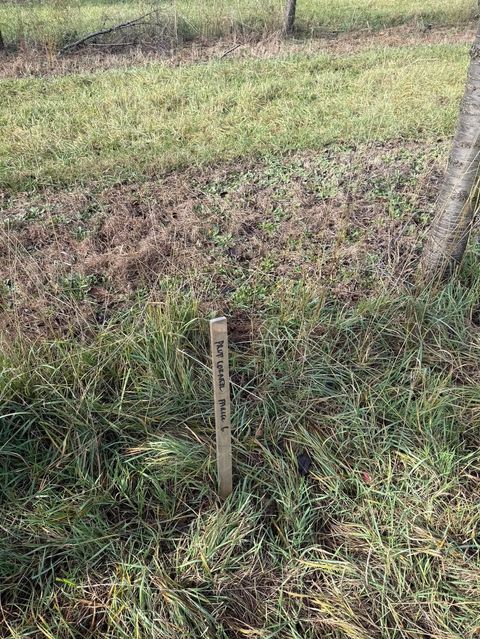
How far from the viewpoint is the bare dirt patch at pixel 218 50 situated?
23.9 feet

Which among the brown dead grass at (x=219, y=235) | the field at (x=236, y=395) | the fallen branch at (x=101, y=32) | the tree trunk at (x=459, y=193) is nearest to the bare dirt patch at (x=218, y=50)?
the fallen branch at (x=101, y=32)

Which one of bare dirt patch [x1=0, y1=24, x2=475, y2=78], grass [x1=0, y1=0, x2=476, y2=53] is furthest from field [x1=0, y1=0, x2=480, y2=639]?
grass [x1=0, y1=0, x2=476, y2=53]

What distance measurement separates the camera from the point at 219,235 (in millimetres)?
3678

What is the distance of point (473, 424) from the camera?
2.37 metres

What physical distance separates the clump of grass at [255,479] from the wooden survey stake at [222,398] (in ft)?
0.49

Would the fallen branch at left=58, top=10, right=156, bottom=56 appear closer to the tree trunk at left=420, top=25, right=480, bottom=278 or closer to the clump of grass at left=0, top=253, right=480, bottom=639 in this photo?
the clump of grass at left=0, top=253, right=480, bottom=639

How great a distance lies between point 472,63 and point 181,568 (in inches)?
108

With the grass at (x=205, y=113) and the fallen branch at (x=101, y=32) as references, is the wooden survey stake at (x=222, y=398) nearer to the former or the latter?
the grass at (x=205, y=113)

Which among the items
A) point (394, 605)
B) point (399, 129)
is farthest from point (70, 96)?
point (394, 605)

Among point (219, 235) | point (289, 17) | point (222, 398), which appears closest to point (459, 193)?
point (219, 235)

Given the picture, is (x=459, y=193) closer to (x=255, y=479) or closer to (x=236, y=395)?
(x=236, y=395)

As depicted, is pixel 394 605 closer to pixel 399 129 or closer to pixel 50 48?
pixel 399 129

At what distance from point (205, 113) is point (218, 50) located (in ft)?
10.9

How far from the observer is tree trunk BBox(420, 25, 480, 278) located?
2.63 meters
